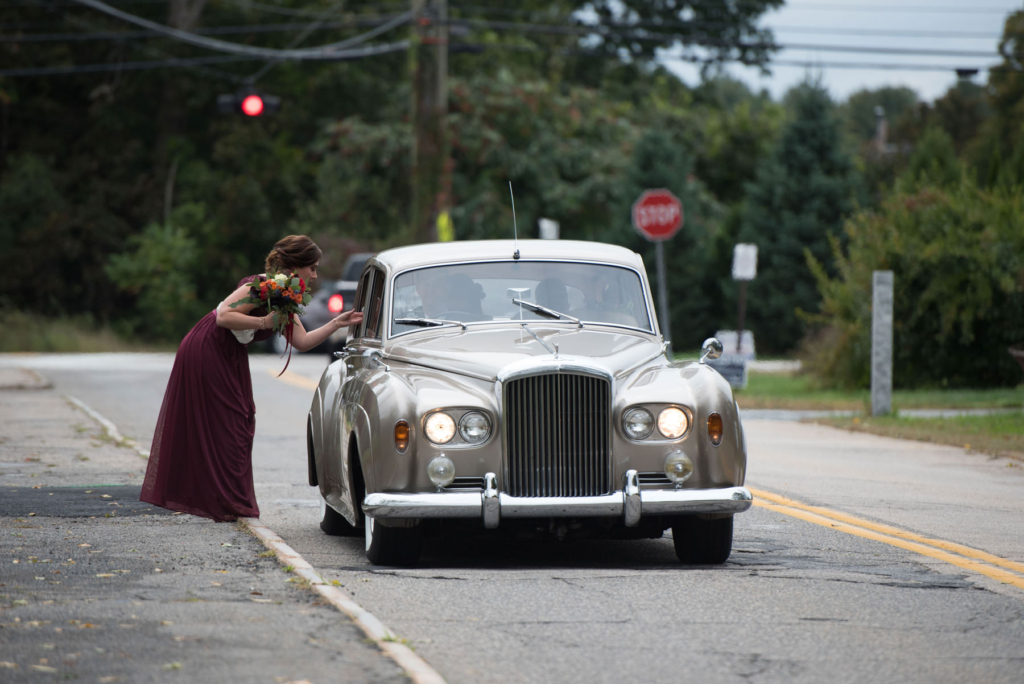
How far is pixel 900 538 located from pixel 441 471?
3.33 meters

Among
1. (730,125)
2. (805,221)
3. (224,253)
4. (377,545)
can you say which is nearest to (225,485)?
(377,545)

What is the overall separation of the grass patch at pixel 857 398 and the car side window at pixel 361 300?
35.4 ft

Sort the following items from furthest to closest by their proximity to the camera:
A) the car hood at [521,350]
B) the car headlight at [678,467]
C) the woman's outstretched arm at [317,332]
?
the woman's outstretched arm at [317,332], the car hood at [521,350], the car headlight at [678,467]

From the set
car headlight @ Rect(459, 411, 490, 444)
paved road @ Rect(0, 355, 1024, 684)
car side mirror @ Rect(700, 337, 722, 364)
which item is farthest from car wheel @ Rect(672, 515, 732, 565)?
car headlight @ Rect(459, 411, 490, 444)

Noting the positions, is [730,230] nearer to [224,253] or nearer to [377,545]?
[224,253]

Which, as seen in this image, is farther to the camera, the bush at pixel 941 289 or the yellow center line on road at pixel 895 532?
the bush at pixel 941 289

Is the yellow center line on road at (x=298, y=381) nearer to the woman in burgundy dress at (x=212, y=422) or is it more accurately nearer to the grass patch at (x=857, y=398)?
the grass patch at (x=857, y=398)

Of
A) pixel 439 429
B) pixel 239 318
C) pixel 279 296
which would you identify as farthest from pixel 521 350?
pixel 239 318

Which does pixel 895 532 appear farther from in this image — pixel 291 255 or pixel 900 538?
pixel 291 255

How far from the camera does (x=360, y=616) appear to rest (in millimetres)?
6418

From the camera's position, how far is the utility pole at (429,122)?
33125 mm

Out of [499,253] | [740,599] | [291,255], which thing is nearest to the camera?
[740,599]

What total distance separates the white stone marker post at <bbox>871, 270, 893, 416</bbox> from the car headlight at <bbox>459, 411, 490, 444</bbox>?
12055 mm


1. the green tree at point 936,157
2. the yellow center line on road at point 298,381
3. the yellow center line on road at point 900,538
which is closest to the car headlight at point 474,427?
the yellow center line on road at point 900,538
